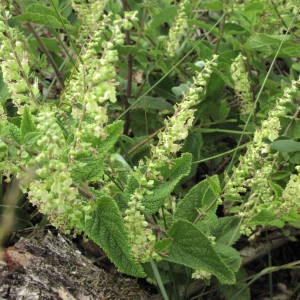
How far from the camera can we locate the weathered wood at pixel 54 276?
1.43 m

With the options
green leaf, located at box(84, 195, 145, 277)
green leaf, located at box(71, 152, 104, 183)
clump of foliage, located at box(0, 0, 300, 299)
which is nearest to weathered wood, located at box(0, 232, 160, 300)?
clump of foliage, located at box(0, 0, 300, 299)

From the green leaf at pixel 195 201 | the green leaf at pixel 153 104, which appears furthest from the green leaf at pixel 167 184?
the green leaf at pixel 153 104

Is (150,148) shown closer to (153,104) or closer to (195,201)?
(195,201)

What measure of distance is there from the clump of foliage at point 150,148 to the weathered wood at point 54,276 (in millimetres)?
120

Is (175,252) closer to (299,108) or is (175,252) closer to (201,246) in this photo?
(201,246)

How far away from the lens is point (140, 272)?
132 cm

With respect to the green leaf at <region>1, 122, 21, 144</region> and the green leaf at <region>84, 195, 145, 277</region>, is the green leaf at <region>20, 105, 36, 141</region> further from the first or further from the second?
the green leaf at <region>84, 195, 145, 277</region>

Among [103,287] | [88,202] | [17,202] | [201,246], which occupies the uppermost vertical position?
[88,202]

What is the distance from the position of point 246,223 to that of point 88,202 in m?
0.52

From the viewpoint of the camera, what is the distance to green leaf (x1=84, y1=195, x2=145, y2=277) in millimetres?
A: 1283

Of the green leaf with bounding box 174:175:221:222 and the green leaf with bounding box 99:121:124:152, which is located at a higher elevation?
the green leaf with bounding box 99:121:124:152

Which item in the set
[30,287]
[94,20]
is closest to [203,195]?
[30,287]

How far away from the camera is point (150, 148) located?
184 centimetres

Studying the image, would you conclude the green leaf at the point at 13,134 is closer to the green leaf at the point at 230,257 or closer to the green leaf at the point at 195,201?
the green leaf at the point at 195,201
